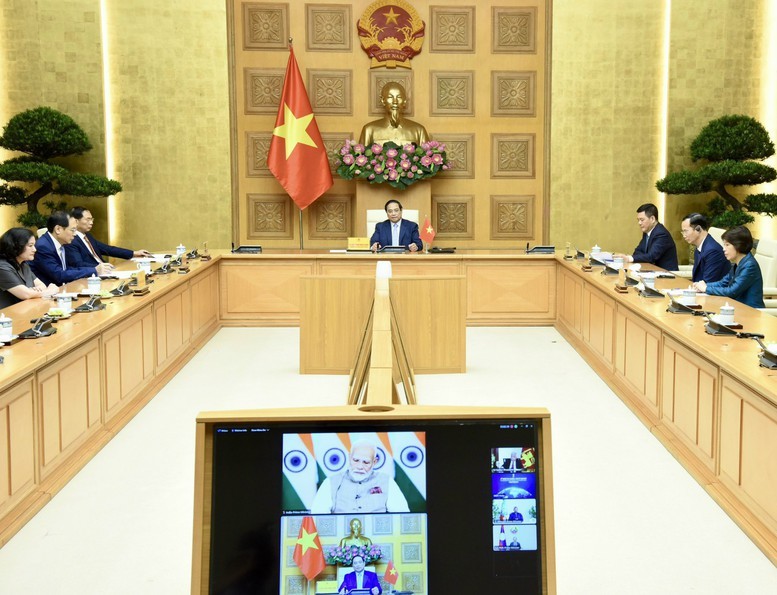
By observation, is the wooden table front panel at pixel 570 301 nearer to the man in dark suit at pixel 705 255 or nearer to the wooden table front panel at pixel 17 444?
the man in dark suit at pixel 705 255

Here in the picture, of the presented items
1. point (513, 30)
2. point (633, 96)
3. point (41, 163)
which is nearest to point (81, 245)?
point (41, 163)

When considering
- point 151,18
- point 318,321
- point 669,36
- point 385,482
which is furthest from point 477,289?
point 385,482

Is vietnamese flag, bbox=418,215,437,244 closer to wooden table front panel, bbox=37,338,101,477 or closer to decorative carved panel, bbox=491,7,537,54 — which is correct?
decorative carved panel, bbox=491,7,537,54

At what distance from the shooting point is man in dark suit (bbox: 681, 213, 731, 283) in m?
6.89

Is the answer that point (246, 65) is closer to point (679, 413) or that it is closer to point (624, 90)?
point (624, 90)

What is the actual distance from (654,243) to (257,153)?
15.3 feet

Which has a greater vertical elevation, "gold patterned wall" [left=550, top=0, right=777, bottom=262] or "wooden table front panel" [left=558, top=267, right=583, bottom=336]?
"gold patterned wall" [left=550, top=0, right=777, bottom=262]

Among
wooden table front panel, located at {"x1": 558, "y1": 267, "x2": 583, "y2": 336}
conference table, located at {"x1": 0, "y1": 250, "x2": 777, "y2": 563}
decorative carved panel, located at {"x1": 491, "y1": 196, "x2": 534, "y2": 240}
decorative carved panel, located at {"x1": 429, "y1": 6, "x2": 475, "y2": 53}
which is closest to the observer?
conference table, located at {"x1": 0, "y1": 250, "x2": 777, "y2": 563}

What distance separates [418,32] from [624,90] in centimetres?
228

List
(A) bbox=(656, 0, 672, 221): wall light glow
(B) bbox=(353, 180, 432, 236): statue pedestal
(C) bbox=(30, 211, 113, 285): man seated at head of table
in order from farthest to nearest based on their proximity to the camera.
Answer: (A) bbox=(656, 0, 672, 221): wall light glow < (B) bbox=(353, 180, 432, 236): statue pedestal < (C) bbox=(30, 211, 113, 285): man seated at head of table

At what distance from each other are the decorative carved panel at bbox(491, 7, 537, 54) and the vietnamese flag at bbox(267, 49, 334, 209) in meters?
2.17

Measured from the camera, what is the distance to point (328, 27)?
10.9 m

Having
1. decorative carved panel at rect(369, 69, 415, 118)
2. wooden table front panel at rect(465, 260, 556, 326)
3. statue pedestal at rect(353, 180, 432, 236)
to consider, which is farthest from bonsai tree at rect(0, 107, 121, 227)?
wooden table front panel at rect(465, 260, 556, 326)

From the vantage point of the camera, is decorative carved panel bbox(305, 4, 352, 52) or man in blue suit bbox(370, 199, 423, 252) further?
decorative carved panel bbox(305, 4, 352, 52)
